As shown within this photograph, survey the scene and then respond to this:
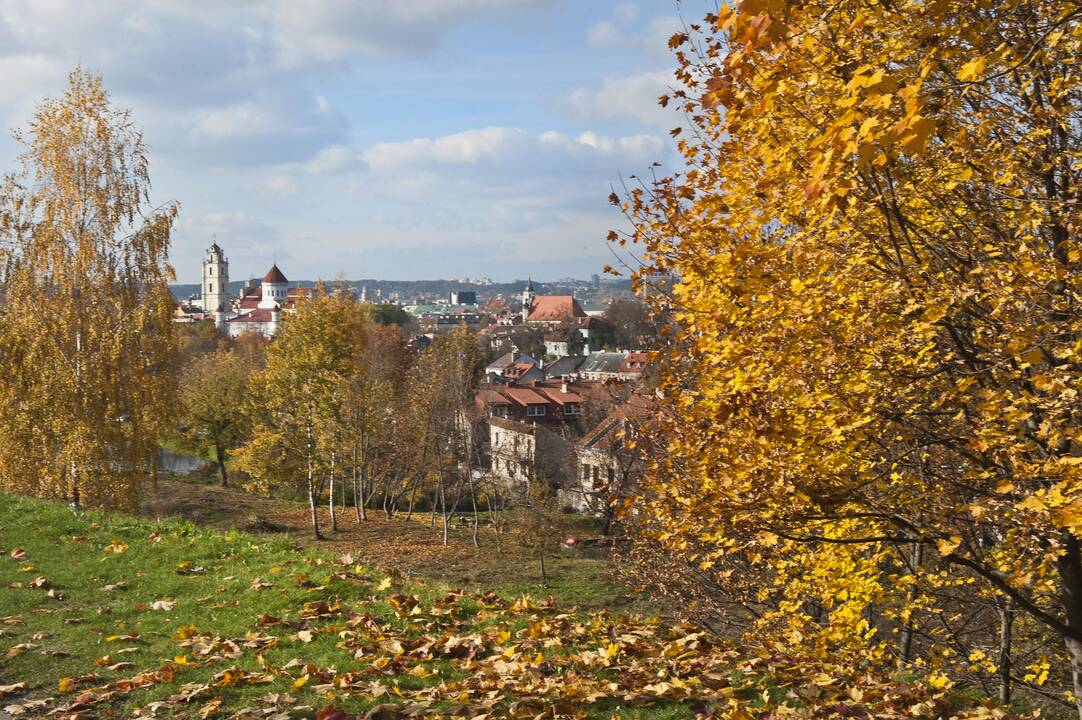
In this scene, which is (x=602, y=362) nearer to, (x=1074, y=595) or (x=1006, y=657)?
(x=1006, y=657)

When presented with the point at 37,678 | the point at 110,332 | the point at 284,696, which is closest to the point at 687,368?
the point at 284,696

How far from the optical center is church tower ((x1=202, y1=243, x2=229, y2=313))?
16588 cm

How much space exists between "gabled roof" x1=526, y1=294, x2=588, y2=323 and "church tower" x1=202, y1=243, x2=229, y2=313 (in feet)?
207

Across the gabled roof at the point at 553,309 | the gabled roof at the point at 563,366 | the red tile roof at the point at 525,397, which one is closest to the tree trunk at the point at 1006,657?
the red tile roof at the point at 525,397

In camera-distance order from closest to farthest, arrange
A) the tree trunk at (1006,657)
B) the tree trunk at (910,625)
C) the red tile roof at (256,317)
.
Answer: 1. the tree trunk at (1006,657)
2. the tree trunk at (910,625)
3. the red tile roof at (256,317)

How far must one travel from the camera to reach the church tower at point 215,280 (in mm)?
165875

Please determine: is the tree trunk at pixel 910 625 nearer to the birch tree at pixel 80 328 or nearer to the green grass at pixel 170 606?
the green grass at pixel 170 606

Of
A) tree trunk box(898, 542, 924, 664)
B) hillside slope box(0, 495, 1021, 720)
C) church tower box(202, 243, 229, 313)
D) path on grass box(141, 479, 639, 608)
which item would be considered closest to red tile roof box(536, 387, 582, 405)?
path on grass box(141, 479, 639, 608)

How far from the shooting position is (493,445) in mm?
44500

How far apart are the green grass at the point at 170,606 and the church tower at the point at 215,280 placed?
166 meters

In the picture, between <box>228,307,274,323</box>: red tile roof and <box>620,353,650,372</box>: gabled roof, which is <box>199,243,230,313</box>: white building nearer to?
<box>228,307,274,323</box>: red tile roof

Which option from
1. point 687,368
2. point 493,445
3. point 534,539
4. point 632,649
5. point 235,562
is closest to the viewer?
point 632,649

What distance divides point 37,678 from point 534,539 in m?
21.6

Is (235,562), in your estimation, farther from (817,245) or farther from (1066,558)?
(1066,558)
